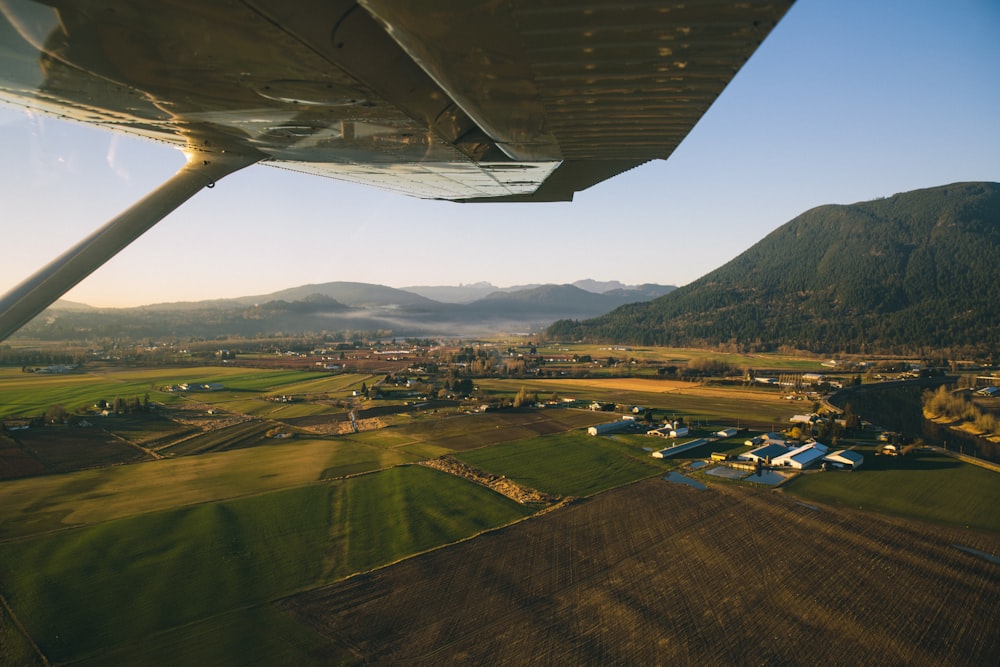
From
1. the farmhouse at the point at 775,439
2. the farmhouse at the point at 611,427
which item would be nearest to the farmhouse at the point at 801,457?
the farmhouse at the point at 775,439

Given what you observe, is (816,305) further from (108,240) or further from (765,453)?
(108,240)

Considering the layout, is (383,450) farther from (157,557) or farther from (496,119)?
(496,119)

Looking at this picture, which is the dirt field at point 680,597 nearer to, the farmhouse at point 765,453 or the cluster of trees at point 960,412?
the farmhouse at point 765,453

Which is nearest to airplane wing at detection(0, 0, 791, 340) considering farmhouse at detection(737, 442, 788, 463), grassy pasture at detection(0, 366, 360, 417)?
farmhouse at detection(737, 442, 788, 463)

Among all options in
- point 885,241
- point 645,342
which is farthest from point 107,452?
point 885,241

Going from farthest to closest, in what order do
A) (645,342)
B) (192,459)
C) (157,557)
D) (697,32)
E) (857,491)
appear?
(645,342), (192,459), (857,491), (157,557), (697,32)
